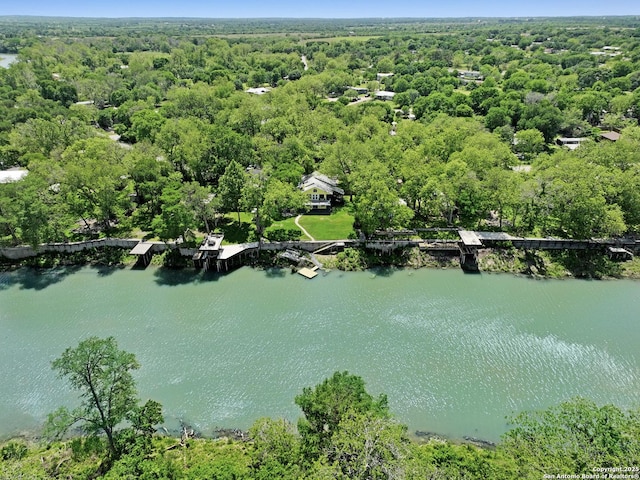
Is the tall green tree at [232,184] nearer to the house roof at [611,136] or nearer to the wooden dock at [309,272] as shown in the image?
the wooden dock at [309,272]

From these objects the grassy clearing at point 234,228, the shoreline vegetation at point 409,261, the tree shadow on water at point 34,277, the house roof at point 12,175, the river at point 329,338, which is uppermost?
the house roof at point 12,175

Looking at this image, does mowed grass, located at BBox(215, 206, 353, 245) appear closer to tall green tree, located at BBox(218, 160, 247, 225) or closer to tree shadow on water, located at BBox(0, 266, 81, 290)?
tall green tree, located at BBox(218, 160, 247, 225)

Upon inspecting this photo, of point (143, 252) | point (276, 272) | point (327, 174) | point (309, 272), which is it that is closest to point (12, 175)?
point (143, 252)

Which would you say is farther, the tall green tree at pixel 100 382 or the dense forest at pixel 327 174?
the tall green tree at pixel 100 382

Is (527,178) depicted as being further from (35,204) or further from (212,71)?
(212,71)

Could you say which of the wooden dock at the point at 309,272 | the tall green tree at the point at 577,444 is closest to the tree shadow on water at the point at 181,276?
the wooden dock at the point at 309,272

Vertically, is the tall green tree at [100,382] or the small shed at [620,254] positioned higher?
the tall green tree at [100,382]

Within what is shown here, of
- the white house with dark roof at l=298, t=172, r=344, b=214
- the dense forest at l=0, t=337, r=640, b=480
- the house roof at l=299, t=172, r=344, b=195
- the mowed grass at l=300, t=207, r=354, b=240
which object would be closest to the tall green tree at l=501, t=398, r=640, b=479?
the dense forest at l=0, t=337, r=640, b=480

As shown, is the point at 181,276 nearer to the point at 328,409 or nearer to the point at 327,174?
the point at 327,174
